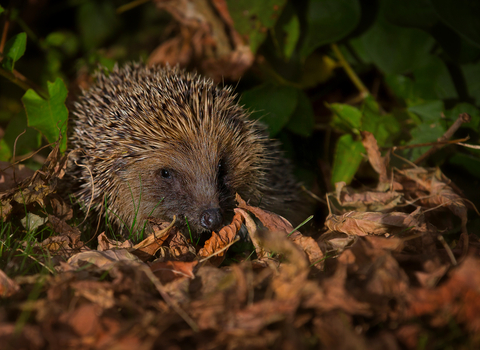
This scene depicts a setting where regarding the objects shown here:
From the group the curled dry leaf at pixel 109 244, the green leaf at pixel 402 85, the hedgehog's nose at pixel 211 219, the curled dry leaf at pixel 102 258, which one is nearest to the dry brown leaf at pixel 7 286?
the curled dry leaf at pixel 102 258

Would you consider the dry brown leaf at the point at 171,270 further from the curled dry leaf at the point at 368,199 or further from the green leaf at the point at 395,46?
the green leaf at the point at 395,46

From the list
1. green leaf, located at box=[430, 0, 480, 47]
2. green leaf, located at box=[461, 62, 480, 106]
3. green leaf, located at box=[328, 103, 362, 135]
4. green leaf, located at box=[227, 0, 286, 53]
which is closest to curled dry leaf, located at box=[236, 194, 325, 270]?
green leaf, located at box=[328, 103, 362, 135]

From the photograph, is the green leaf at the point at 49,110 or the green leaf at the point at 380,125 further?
the green leaf at the point at 380,125

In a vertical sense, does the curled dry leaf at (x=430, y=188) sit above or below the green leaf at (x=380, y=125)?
below

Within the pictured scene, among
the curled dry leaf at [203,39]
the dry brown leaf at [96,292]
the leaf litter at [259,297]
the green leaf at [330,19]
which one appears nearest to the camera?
the leaf litter at [259,297]

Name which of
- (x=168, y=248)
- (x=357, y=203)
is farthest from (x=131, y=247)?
(x=357, y=203)
